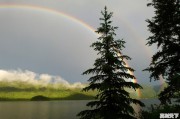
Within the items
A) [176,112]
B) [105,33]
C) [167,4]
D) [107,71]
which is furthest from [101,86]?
[167,4]

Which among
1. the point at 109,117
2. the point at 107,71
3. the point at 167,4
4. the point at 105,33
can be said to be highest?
the point at 167,4

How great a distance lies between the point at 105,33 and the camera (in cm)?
1856

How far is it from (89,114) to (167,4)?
35.9 ft

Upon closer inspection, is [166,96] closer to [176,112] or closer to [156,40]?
[176,112]

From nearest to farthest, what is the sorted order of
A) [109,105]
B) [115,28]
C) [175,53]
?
[109,105] → [115,28] → [175,53]

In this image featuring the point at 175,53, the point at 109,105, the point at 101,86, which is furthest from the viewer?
the point at 175,53

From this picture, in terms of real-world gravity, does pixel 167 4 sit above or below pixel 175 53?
above

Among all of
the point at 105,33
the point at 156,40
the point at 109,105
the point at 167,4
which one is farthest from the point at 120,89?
the point at 167,4

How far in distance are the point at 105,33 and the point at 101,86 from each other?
4.55m

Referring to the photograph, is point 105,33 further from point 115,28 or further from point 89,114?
point 89,114

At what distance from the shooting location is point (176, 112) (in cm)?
1809

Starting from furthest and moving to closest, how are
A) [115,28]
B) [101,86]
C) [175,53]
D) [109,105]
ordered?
[175,53], [115,28], [109,105], [101,86]

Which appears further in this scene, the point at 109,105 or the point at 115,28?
the point at 115,28

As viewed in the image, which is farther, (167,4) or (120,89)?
(167,4)
